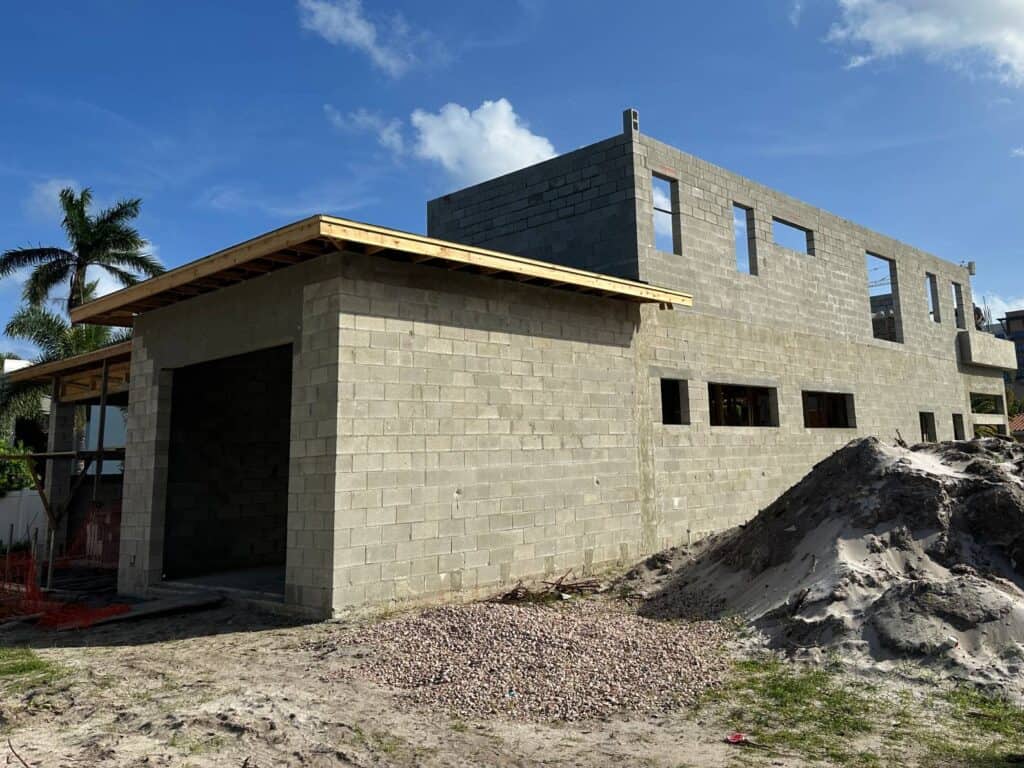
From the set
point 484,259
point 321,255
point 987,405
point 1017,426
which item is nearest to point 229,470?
point 321,255

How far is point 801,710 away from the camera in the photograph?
5887 millimetres

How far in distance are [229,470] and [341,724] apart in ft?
31.3

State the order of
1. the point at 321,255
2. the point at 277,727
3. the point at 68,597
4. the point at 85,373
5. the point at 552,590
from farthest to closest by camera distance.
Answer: the point at 85,373 → the point at 68,597 → the point at 552,590 → the point at 321,255 → the point at 277,727

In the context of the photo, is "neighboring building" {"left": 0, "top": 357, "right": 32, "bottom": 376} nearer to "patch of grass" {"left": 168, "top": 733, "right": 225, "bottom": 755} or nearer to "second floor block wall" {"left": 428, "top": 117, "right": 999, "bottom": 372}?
"second floor block wall" {"left": 428, "top": 117, "right": 999, "bottom": 372}

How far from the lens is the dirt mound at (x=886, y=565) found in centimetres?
706

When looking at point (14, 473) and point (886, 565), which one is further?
point (14, 473)

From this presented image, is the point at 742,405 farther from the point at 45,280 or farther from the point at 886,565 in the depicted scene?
the point at 45,280

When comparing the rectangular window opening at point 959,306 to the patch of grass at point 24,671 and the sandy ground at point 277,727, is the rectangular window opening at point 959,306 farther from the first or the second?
the patch of grass at point 24,671

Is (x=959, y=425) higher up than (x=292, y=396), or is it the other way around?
(x=959, y=425)

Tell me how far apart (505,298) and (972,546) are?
7.13 m

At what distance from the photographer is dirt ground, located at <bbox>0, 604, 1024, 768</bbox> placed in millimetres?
5004

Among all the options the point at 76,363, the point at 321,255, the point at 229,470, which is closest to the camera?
the point at 321,255

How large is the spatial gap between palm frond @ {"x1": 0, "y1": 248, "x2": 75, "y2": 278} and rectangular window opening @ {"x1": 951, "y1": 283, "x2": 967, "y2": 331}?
33149 mm

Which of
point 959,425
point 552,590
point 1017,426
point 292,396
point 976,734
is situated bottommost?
point 976,734
